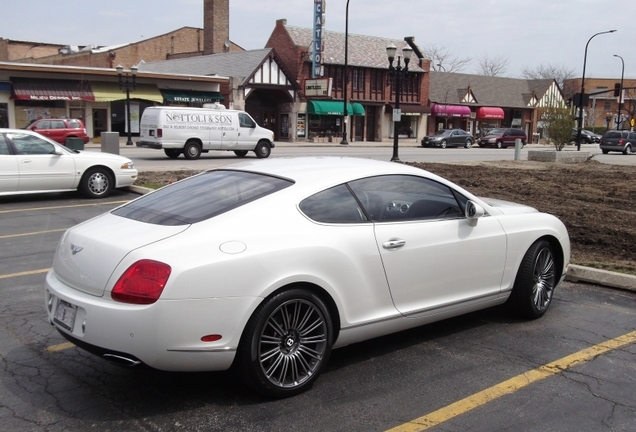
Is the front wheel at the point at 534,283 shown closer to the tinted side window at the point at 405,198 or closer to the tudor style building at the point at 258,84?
the tinted side window at the point at 405,198

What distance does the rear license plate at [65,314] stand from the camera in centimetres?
380

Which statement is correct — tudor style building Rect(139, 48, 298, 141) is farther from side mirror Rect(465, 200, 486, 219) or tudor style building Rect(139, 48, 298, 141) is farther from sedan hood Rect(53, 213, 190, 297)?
sedan hood Rect(53, 213, 190, 297)

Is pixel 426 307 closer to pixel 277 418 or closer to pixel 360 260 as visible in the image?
pixel 360 260

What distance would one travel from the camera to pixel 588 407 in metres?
3.92

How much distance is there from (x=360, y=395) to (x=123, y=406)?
149 centimetres

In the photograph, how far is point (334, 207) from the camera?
A: 4.39 metres

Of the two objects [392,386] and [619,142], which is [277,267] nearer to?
[392,386]

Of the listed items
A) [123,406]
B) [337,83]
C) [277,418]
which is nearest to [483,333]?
[277,418]

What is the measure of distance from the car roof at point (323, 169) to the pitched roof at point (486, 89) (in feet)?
187

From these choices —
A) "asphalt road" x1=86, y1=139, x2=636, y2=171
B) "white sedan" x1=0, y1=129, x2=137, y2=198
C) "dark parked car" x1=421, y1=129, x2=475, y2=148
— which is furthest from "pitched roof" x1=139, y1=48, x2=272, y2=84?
"white sedan" x1=0, y1=129, x2=137, y2=198

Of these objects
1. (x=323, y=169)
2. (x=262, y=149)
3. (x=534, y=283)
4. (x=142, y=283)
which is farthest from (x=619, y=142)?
(x=142, y=283)

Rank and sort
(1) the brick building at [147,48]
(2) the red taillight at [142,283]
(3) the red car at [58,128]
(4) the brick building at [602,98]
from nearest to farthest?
1. (2) the red taillight at [142,283]
2. (3) the red car at [58,128]
3. (1) the brick building at [147,48]
4. (4) the brick building at [602,98]

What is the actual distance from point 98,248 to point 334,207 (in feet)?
5.24

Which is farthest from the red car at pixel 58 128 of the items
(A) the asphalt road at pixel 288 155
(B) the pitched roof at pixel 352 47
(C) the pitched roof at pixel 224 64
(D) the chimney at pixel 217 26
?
(D) the chimney at pixel 217 26
